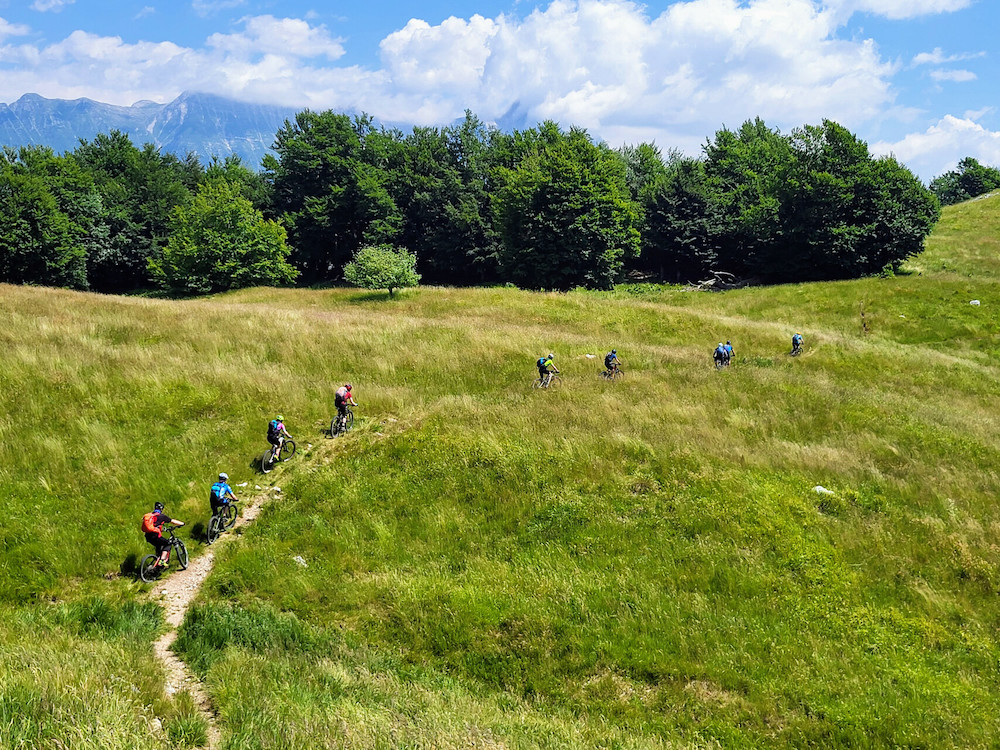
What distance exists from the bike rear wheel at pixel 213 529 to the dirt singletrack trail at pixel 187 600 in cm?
14

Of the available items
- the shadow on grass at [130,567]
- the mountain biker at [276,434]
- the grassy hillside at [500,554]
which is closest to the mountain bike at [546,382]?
the grassy hillside at [500,554]

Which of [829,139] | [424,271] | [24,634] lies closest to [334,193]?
[424,271]

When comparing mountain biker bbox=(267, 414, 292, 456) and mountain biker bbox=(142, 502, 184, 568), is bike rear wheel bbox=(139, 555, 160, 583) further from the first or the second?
mountain biker bbox=(267, 414, 292, 456)

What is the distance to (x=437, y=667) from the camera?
9.96 meters

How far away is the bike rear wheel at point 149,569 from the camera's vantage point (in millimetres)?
12023

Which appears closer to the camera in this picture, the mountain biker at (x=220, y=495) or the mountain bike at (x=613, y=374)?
the mountain biker at (x=220, y=495)

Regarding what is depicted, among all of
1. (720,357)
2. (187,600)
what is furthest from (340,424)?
(720,357)

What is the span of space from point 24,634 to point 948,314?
5126cm

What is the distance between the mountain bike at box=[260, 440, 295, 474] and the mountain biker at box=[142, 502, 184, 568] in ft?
13.0

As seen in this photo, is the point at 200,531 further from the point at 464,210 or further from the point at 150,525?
the point at 464,210

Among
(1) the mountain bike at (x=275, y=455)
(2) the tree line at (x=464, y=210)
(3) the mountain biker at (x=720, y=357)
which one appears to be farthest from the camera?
(2) the tree line at (x=464, y=210)

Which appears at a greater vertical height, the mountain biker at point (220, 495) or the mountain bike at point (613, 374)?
the mountain bike at point (613, 374)

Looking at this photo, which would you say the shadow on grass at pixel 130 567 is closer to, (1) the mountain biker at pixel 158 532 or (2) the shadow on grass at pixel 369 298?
(1) the mountain biker at pixel 158 532

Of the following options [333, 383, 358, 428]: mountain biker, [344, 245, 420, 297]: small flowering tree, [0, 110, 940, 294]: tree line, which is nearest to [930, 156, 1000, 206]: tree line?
[0, 110, 940, 294]: tree line
